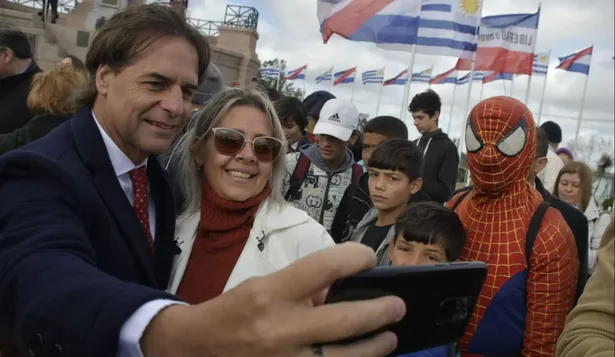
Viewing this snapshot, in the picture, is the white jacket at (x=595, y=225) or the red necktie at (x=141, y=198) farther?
the white jacket at (x=595, y=225)

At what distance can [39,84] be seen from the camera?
143 inches

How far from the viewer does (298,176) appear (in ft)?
14.1

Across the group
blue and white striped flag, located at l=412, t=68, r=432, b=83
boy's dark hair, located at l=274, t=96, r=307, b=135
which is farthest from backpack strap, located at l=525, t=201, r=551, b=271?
blue and white striped flag, located at l=412, t=68, r=432, b=83

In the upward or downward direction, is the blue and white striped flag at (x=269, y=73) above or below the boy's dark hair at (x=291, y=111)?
above

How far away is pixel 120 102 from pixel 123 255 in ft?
1.56

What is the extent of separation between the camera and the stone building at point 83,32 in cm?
1748

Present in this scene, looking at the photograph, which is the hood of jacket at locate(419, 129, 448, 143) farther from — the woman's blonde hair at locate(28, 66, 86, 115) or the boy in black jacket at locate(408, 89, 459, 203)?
the woman's blonde hair at locate(28, 66, 86, 115)

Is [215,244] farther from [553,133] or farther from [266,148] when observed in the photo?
[553,133]

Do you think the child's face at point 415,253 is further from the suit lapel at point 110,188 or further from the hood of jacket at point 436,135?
the hood of jacket at point 436,135

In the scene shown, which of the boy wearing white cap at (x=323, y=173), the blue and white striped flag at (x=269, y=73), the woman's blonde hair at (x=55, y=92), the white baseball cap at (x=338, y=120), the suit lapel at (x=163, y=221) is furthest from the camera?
the blue and white striped flag at (x=269, y=73)

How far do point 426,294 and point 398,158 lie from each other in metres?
2.81

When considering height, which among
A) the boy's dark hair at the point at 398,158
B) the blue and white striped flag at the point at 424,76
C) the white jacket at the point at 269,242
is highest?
the blue and white striped flag at the point at 424,76

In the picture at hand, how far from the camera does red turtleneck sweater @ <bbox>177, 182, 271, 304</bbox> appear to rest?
212 cm

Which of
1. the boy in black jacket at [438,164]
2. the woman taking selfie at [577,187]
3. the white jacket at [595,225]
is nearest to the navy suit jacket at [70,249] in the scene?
the boy in black jacket at [438,164]
